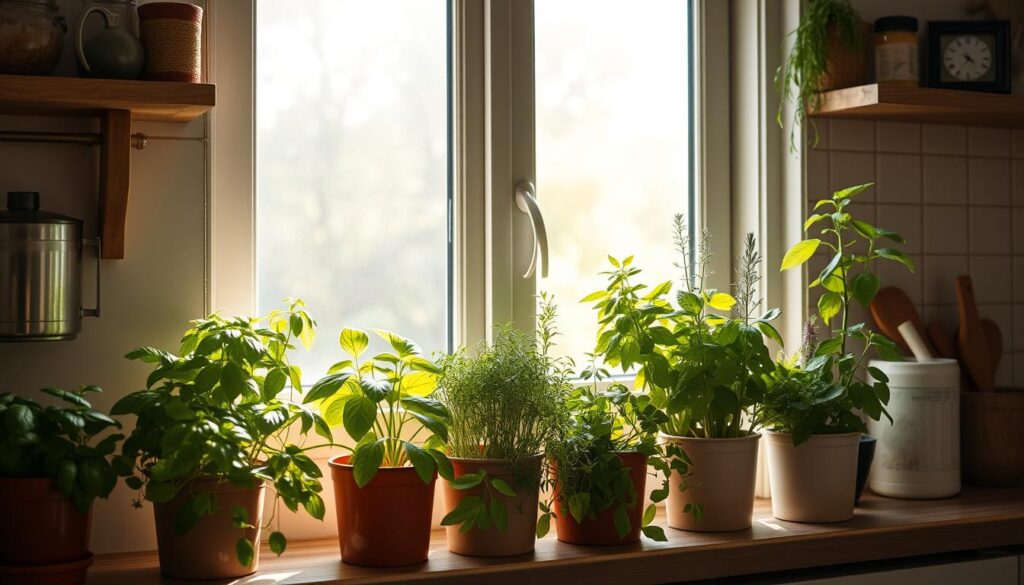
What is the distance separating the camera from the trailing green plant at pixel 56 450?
4.49 ft

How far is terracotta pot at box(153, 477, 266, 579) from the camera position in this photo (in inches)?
57.5

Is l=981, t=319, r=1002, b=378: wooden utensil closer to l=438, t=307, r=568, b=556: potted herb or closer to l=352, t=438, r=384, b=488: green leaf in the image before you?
l=438, t=307, r=568, b=556: potted herb

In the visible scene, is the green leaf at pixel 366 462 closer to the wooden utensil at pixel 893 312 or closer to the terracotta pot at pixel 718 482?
the terracotta pot at pixel 718 482

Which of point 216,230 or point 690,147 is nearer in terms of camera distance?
point 216,230

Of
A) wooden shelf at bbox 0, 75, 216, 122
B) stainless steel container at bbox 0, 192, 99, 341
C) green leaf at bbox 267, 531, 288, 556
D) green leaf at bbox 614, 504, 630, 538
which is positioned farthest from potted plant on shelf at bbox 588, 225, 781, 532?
stainless steel container at bbox 0, 192, 99, 341

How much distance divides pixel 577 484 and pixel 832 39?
102 centimetres

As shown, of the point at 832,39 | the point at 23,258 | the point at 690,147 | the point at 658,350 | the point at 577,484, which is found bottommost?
the point at 577,484

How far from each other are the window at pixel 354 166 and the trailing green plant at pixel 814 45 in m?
0.69

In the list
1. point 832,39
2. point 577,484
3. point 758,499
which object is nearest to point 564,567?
point 577,484

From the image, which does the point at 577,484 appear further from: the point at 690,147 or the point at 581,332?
the point at 690,147

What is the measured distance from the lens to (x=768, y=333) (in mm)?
1801

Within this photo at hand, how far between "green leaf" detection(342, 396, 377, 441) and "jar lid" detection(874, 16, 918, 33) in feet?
4.13

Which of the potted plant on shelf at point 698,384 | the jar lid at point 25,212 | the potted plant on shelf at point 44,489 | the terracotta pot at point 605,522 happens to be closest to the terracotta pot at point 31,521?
the potted plant on shelf at point 44,489

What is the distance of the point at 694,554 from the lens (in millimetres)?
1658
